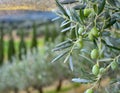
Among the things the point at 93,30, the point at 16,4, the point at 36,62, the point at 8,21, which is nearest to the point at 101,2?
the point at 93,30

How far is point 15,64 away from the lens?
35.3ft

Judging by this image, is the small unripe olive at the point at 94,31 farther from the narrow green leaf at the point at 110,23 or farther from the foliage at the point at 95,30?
the narrow green leaf at the point at 110,23

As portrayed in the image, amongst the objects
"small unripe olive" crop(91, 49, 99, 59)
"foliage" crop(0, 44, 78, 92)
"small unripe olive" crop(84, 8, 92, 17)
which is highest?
"small unripe olive" crop(84, 8, 92, 17)

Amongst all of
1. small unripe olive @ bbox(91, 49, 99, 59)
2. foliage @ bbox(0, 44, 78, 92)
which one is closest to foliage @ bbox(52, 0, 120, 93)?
small unripe olive @ bbox(91, 49, 99, 59)

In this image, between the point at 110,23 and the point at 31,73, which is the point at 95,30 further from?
the point at 31,73

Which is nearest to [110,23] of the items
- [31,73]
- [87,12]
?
[87,12]

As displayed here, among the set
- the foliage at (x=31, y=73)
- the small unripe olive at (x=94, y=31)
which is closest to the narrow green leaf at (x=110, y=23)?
the small unripe olive at (x=94, y=31)

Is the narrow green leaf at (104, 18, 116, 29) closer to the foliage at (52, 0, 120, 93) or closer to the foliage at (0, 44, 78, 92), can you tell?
the foliage at (52, 0, 120, 93)

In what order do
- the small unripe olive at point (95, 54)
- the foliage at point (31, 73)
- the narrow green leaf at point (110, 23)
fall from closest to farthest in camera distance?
the small unripe olive at point (95, 54) → the narrow green leaf at point (110, 23) → the foliage at point (31, 73)

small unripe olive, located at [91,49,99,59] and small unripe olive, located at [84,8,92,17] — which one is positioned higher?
small unripe olive, located at [84,8,92,17]

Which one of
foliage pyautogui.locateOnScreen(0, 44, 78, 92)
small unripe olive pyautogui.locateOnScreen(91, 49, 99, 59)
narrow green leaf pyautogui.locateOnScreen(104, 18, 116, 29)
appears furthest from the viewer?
foliage pyautogui.locateOnScreen(0, 44, 78, 92)

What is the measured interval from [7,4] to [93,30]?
2.84 ft

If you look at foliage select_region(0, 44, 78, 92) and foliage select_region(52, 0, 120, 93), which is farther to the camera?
foliage select_region(0, 44, 78, 92)

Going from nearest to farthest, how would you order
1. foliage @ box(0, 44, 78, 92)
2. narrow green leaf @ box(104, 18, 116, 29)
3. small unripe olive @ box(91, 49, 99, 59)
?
small unripe olive @ box(91, 49, 99, 59) → narrow green leaf @ box(104, 18, 116, 29) → foliage @ box(0, 44, 78, 92)
